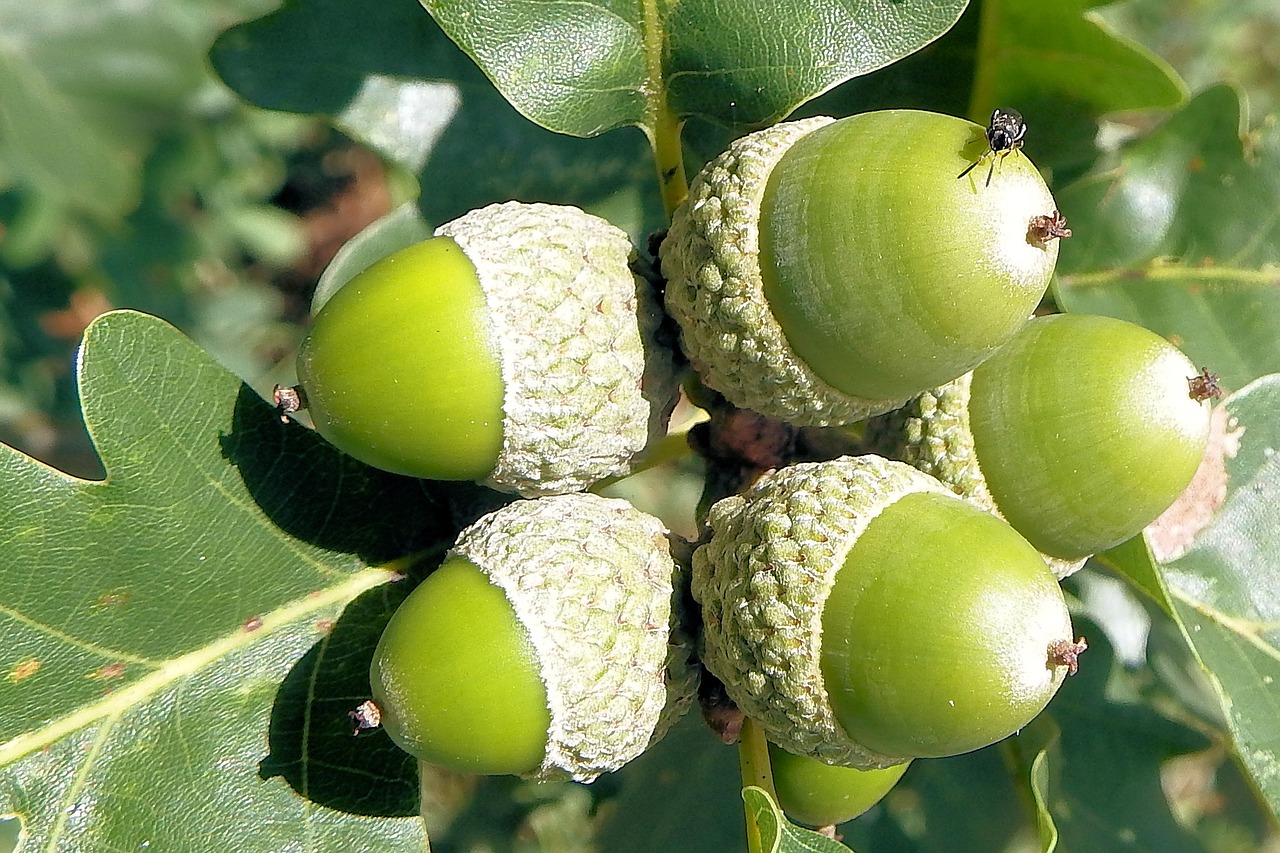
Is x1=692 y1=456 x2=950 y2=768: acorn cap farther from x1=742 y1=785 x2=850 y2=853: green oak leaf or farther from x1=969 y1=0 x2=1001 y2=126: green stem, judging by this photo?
x1=969 y1=0 x2=1001 y2=126: green stem

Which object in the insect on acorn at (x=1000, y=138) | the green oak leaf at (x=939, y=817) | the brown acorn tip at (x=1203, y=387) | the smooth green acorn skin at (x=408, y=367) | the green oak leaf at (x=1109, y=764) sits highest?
the insect on acorn at (x=1000, y=138)

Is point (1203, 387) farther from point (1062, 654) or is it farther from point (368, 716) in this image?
point (368, 716)

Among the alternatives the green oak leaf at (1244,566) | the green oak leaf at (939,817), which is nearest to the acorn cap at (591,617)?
the green oak leaf at (1244,566)

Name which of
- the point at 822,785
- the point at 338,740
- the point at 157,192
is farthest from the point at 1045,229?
the point at 157,192

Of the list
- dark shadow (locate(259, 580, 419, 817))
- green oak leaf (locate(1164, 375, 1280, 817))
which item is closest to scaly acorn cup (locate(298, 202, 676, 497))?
dark shadow (locate(259, 580, 419, 817))

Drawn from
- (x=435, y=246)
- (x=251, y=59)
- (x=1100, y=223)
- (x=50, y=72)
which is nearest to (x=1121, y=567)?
(x=1100, y=223)

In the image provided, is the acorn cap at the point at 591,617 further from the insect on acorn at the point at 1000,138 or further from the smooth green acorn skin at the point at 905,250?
the insect on acorn at the point at 1000,138
